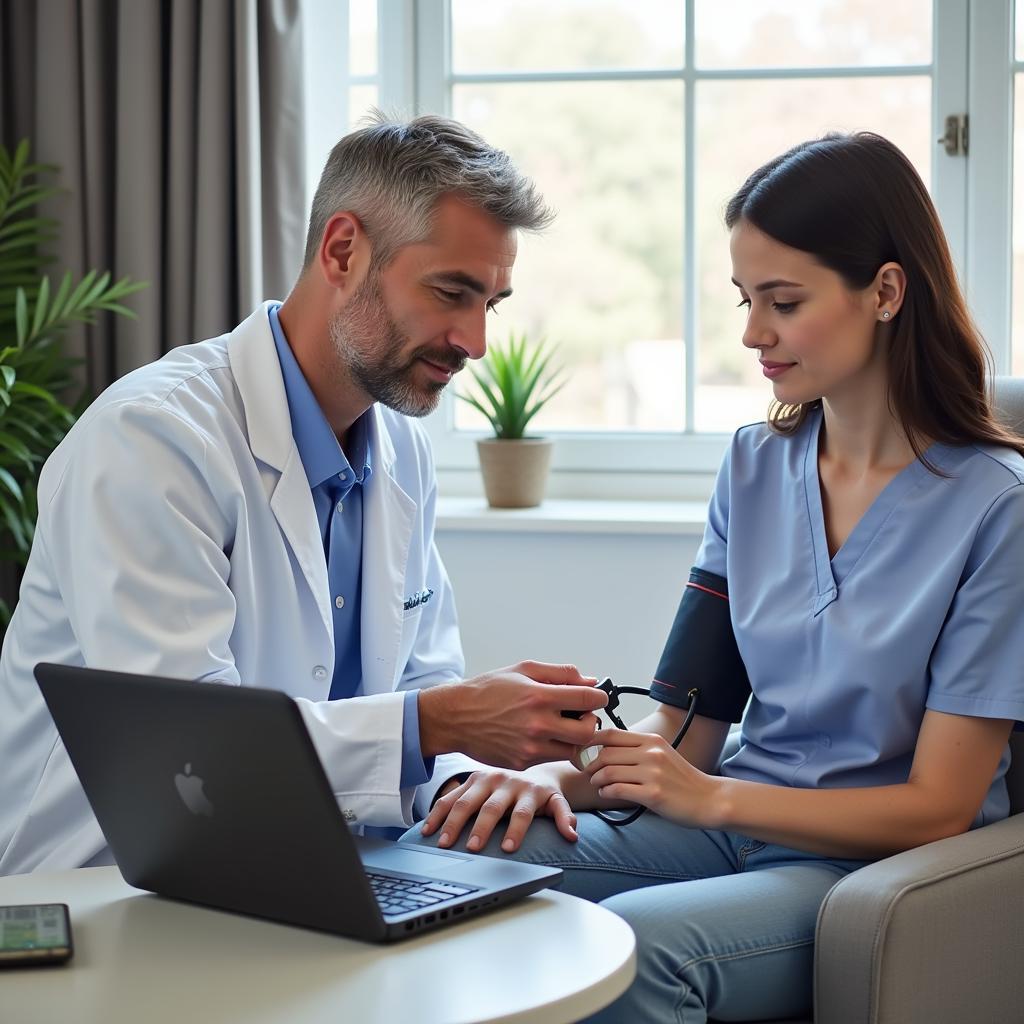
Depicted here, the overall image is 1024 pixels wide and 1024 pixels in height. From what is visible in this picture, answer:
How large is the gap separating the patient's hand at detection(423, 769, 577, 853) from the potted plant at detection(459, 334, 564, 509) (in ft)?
3.68

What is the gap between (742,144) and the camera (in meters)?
2.78

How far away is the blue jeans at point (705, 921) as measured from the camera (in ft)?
4.20

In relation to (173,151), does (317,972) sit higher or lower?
lower

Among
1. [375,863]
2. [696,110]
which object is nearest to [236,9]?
[696,110]

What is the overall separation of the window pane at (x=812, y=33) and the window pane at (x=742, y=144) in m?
0.04

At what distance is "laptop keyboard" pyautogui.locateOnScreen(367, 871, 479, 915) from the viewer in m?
1.08

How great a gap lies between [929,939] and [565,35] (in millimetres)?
2072

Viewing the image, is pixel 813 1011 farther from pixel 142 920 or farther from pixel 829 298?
pixel 829 298

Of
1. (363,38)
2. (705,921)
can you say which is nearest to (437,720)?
(705,921)

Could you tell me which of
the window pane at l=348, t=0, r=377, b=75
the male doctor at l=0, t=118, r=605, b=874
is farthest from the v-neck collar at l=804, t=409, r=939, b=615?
the window pane at l=348, t=0, r=377, b=75

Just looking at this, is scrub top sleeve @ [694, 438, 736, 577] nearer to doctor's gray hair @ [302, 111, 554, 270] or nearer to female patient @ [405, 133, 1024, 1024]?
female patient @ [405, 133, 1024, 1024]

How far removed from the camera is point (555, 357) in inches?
114

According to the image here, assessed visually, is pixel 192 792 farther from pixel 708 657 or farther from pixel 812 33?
pixel 812 33

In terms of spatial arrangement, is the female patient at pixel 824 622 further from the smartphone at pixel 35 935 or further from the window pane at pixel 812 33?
the window pane at pixel 812 33
